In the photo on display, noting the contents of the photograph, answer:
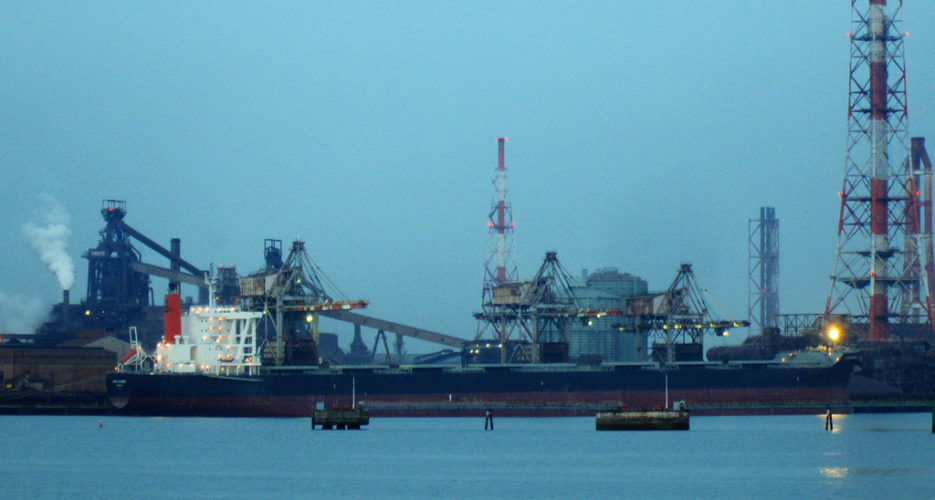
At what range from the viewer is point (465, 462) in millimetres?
52281

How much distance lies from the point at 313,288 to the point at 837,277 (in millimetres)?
36317

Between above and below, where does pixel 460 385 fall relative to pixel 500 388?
above

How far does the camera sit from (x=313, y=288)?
85250mm

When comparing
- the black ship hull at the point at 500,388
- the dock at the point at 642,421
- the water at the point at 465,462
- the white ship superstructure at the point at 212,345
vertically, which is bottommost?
the water at the point at 465,462

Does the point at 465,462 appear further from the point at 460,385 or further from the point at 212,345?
the point at 212,345

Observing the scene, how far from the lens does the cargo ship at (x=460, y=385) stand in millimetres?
80375

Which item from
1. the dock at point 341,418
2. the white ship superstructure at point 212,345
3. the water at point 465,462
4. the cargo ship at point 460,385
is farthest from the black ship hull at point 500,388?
the dock at point 341,418

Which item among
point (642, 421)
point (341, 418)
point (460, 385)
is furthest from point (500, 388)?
point (642, 421)

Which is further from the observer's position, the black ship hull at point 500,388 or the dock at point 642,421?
the black ship hull at point 500,388

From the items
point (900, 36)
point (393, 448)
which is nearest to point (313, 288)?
point (393, 448)

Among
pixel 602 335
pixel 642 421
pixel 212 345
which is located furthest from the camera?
pixel 602 335

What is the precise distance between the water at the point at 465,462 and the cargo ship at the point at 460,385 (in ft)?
12.9

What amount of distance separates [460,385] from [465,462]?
2941 cm

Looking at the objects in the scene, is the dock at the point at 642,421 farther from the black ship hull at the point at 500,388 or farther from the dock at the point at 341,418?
the dock at the point at 341,418
